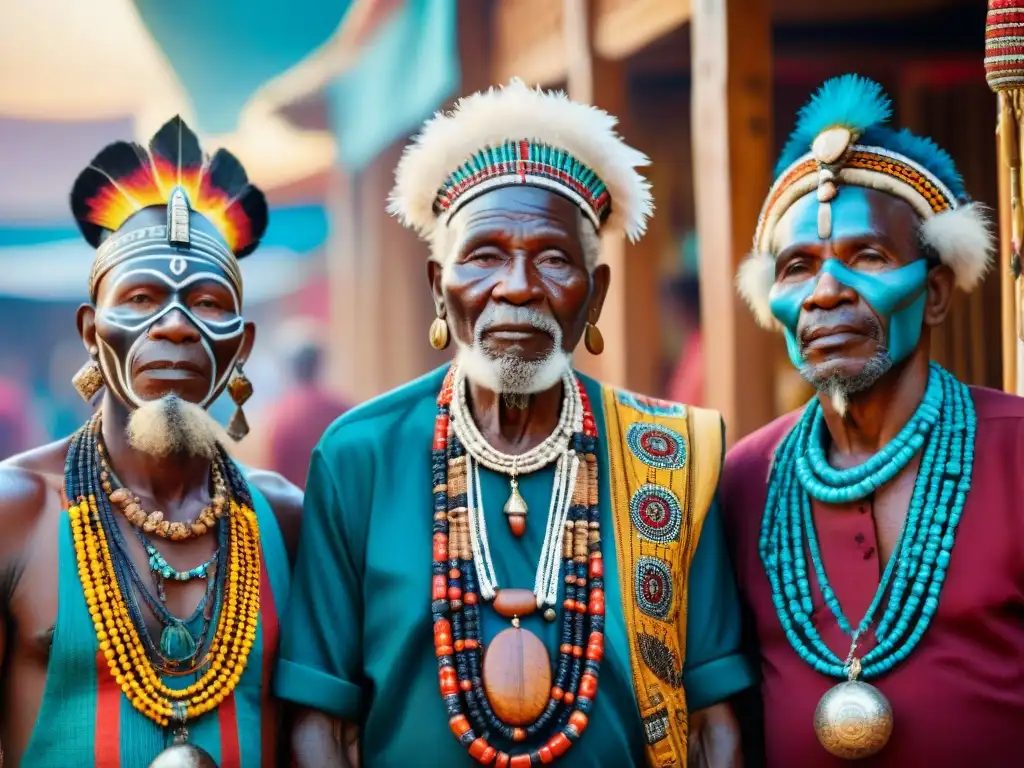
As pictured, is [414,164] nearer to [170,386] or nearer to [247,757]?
[170,386]

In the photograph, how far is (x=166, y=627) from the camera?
3.73 metres

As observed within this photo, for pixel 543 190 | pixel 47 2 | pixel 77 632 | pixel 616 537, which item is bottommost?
pixel 77 632

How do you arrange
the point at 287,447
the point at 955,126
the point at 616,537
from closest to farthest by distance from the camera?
1. the point at 616,537
2. the point at 955,126
3. the point at 287,447

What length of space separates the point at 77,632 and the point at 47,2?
14381 mm

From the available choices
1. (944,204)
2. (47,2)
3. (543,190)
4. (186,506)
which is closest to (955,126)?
(944,204)

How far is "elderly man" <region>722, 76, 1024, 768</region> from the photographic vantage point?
3.68 m

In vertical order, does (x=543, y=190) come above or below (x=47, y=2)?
below

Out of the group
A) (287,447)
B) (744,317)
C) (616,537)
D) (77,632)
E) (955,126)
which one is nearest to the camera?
(77,632)

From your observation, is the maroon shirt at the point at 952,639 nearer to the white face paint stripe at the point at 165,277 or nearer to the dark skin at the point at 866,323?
the dark skin at the point at 866,323

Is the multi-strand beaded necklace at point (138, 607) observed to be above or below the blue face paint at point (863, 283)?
below

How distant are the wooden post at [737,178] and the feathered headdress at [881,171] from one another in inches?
67.7

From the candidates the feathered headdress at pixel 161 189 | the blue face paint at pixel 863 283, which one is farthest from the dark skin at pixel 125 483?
the blue face paint at pixel 863 283

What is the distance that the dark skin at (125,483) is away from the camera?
3.61 metres

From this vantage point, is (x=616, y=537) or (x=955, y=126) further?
(x=955, y=126)
